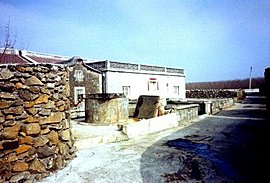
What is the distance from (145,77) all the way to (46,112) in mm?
16954

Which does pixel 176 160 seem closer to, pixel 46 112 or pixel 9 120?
pixel 46 112

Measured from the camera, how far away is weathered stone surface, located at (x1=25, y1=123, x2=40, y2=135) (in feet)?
13.6

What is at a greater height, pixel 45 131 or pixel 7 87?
pixel 7 87

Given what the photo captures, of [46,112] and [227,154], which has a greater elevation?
[46,112]

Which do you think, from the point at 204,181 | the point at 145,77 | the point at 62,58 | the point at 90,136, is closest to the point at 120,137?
the point at 90,136

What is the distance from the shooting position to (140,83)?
20.5 meters

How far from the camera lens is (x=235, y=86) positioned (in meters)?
58.4

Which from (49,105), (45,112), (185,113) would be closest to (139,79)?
(185,113)

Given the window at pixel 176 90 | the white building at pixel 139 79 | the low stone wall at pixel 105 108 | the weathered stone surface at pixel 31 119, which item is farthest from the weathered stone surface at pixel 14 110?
the window at pixel 176 90

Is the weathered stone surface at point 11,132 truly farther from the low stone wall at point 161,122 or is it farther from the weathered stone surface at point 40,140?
the low stone wall at point 161,122

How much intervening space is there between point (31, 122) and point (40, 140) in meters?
0.41

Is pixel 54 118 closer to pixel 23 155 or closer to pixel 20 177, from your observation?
pixel 23 155

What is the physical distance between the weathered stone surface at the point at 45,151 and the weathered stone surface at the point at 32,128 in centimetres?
37

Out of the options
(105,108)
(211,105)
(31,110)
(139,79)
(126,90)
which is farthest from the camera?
(139,79)
